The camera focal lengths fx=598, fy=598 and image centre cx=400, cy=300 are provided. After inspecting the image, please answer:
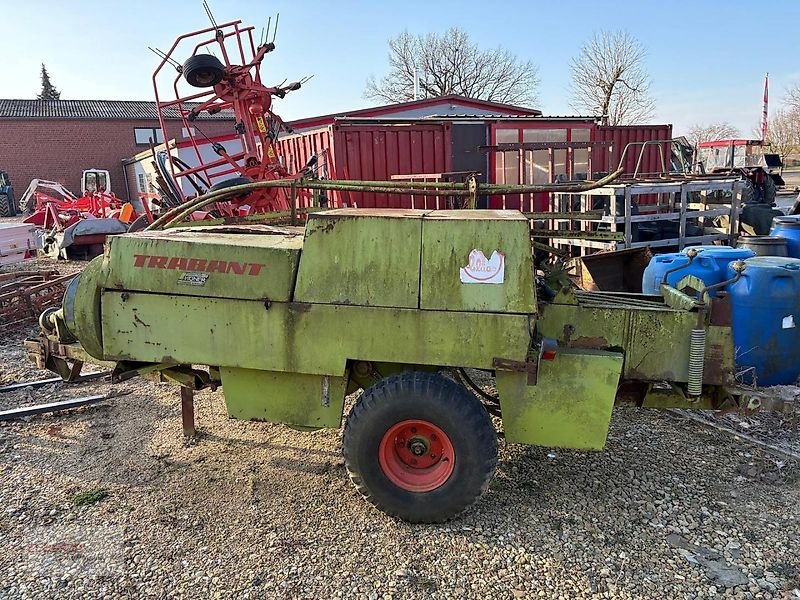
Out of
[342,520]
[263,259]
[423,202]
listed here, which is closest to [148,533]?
[342,520]

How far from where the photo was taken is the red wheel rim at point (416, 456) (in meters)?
3.31

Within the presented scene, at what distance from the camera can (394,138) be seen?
401 inches

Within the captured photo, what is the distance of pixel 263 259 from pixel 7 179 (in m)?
32.0

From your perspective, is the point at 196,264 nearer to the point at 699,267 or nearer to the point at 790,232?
the point at 699,267

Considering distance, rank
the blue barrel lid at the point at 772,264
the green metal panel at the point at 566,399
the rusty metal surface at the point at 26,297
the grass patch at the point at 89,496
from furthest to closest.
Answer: the rusty metal surface at the point at 26,297 < the blue barrel lid at the point at 772,264 < the grass patch at the point at 89,496 < the green metal panel at the point at 566,399

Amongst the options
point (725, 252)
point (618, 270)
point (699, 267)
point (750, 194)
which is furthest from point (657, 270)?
point (750, 194)

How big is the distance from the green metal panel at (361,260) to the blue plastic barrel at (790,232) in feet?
17.7

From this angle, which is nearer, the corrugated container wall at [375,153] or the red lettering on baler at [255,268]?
the red lettering on baler at [255,268]

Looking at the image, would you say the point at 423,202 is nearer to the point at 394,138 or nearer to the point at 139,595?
the point at 394,138

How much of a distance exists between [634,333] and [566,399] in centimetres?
62

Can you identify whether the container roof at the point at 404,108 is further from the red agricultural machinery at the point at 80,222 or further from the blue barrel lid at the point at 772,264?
the blue barrel lid at the point at 772,264

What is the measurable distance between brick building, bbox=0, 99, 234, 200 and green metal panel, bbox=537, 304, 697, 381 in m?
30.2

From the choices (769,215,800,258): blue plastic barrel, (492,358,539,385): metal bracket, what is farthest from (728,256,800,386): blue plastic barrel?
(492,358,539,385): metal bracket

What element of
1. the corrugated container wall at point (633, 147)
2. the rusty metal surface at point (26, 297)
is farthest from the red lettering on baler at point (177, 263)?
the corrugated container wall at point (633, 147)
